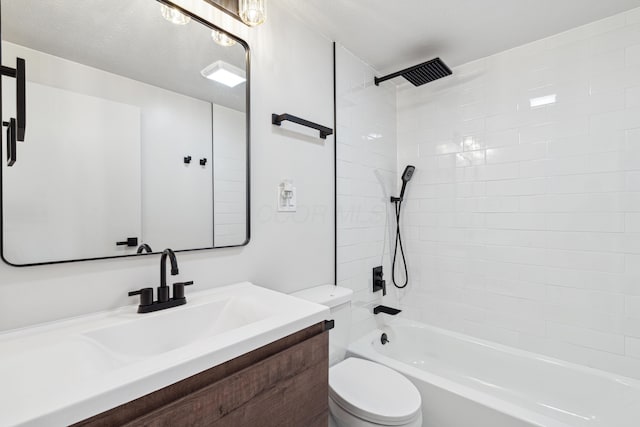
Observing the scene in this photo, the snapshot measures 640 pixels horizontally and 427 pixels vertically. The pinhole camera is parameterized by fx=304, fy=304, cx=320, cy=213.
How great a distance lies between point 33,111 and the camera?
2.99 ft

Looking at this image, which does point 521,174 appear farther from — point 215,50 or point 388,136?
point 215,50

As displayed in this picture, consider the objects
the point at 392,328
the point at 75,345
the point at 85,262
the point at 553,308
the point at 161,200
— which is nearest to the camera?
the point at 75,345

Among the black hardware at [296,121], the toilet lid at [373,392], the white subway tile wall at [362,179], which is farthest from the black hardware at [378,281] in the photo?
the black hardware at [296,121]

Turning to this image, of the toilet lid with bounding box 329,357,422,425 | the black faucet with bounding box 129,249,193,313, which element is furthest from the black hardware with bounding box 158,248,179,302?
the toilet lid with bounding box 329,357,422,425

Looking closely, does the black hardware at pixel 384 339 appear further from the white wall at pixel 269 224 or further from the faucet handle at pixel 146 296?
the faucet handle at pixel 146 296

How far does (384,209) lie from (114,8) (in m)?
1.92

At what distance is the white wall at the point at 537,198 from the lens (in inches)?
65.5

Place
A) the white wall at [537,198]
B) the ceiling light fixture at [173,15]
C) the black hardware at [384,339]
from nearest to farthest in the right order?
the ceiling light fixture at [173,15] < the white wall at [537,198] < the black hardware at [384,339]

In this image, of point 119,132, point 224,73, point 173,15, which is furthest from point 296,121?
point 119,132

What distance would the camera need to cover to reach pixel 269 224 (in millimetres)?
1548

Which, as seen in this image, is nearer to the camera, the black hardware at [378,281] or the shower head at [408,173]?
the black hardware at [378,281]

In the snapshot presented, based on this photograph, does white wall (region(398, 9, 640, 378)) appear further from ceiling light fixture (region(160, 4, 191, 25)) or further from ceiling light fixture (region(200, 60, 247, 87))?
ceiling light fixture (region(160, 4, 191, 25))

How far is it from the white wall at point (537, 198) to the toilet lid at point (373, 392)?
914 mm

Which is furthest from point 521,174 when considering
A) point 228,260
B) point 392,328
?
point 228,260
